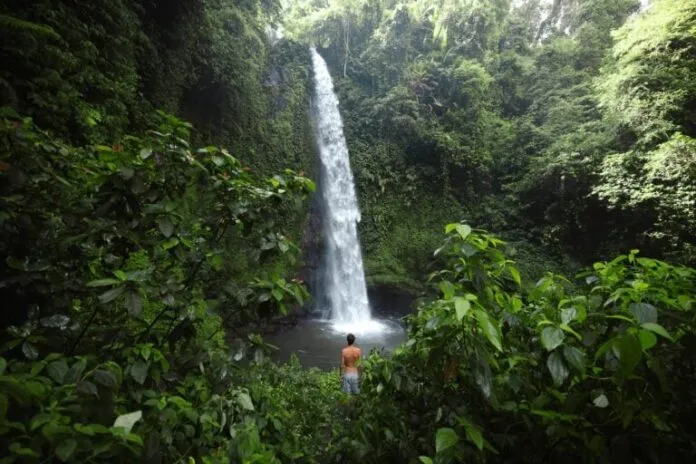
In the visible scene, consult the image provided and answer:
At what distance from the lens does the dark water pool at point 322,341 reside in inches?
322

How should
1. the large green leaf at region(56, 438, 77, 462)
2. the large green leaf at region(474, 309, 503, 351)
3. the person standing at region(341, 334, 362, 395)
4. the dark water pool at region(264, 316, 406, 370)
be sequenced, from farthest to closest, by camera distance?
1. the dark water pool at region(264, 316, 406, 370)
2. the person standing at region(341, 334, 362, 395)
3. the large green leaf at region(474, 309, 503, 351)
4. the large green leaf at region(56, 438, 77, 462)

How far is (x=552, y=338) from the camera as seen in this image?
1.24 meters

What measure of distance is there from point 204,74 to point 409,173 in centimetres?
971

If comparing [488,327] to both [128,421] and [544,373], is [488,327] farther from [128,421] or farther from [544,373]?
[128,421]

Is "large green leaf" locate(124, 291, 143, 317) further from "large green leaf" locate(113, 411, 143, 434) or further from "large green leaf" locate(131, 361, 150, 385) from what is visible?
"large green leaf" locate(113, 411, 143, 434)

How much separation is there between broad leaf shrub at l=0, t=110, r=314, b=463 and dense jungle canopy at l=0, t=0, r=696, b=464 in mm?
12

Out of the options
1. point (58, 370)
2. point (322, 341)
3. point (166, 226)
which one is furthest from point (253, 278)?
point (322, 341)

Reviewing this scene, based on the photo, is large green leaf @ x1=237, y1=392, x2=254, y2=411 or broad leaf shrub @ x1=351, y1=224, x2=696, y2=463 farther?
large green leaf @ x1=237, y1=392, x2=254, y2=411

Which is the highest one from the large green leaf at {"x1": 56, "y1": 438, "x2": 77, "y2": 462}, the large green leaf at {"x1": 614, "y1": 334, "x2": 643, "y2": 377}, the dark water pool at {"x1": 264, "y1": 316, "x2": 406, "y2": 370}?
the large green leaf at {"x1": 614, "y1": 334, "x2": 643, "y2": 377}

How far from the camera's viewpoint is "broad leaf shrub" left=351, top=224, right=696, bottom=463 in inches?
47.4

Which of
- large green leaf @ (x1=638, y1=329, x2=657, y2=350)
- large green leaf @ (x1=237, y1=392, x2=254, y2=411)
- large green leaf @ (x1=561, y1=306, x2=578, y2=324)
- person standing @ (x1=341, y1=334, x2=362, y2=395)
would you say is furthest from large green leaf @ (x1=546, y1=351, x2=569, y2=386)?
person standing @ (x1=341, y1=334, x2=362, y2=395)

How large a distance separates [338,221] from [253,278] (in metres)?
11.8

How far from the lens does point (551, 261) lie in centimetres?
1352

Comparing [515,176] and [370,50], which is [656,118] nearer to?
[515,176]
